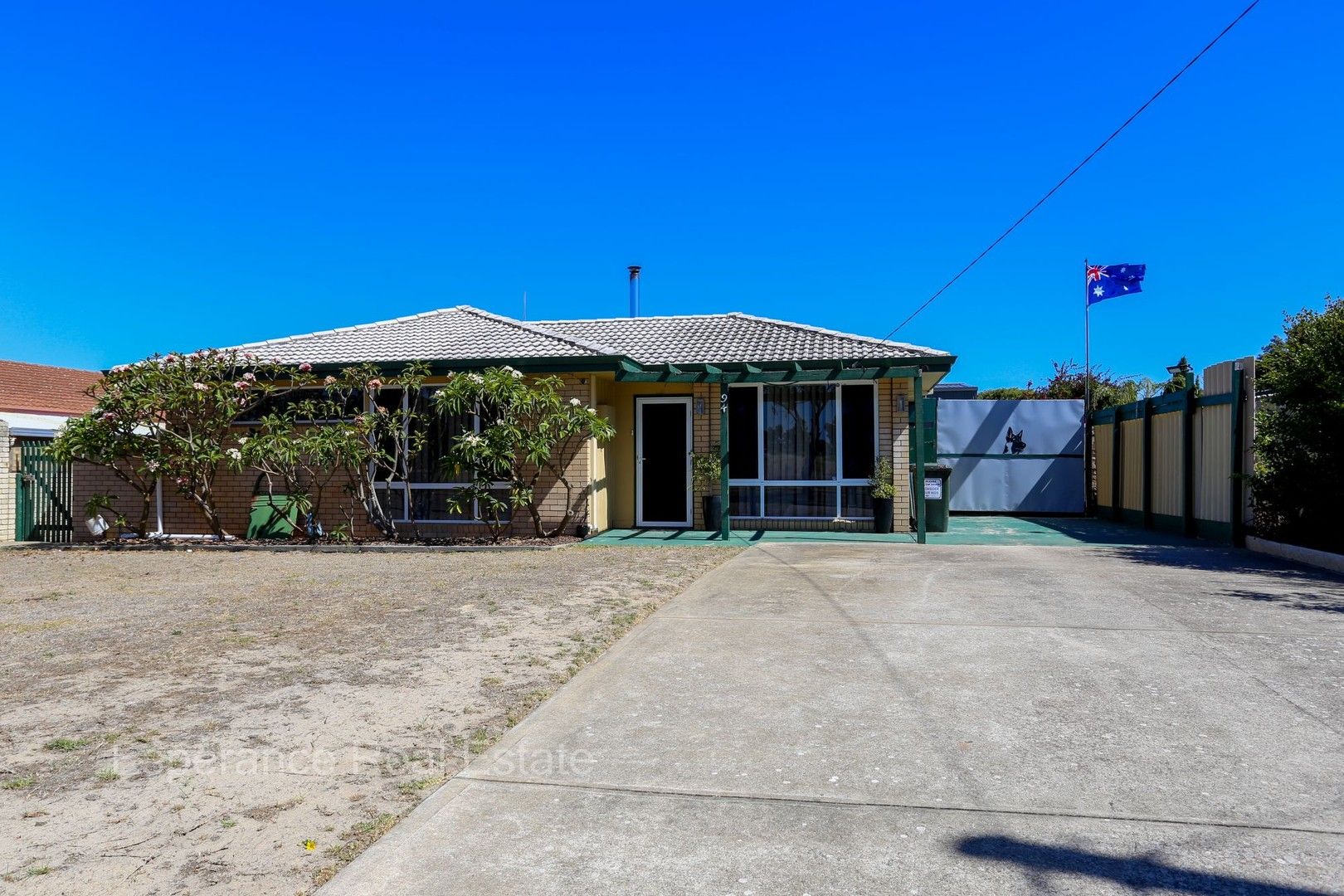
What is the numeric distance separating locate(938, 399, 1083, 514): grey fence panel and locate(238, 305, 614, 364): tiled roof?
8804 millimetres

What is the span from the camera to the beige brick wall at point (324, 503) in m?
13.5

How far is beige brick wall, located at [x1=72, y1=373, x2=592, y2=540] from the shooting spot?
44.4 ft

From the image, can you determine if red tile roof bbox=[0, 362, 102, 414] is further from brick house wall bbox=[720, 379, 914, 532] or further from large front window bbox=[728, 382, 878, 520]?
brick house wall bbox=[720, 379, 914, 532]

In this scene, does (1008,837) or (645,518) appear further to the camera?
(645,518)

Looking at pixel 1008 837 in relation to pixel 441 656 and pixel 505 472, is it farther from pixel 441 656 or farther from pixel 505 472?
pixel 505 472

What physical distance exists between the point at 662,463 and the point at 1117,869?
12176 mm

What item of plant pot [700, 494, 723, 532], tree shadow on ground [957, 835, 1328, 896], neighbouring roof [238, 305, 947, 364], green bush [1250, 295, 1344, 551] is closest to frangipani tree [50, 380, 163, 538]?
neighbouring roof [238, 305, 947, 364]

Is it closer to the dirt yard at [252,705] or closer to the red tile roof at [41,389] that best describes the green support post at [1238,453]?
the dirt yard at [252,705]

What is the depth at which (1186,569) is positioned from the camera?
983 centimetres

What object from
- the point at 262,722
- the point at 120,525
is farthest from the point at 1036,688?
the point at 120,525

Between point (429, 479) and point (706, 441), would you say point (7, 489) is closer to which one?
point (429, 479)

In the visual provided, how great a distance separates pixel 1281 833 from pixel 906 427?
36.2 ft

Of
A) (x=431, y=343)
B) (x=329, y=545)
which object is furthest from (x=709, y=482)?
(x=329, y=545)

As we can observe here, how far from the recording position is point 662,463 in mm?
14984
